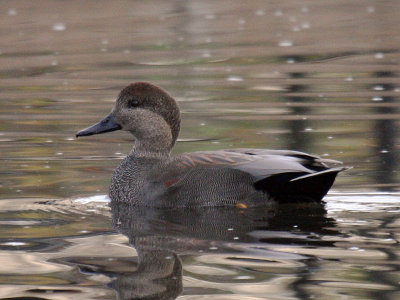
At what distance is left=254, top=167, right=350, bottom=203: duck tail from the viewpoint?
7.61 meters

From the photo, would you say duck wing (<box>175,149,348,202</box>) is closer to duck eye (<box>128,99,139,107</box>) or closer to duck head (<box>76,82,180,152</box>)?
duck head (<box>76,82,180,152</box>)

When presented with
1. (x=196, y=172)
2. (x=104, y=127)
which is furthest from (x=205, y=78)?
(x=196, y=172)

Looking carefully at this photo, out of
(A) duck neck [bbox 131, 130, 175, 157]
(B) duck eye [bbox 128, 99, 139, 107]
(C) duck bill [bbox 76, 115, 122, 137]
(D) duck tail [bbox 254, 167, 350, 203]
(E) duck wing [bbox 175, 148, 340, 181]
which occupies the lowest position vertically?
(D) duck tail [bbox 254, 167, 350, 203]

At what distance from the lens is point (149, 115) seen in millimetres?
8453

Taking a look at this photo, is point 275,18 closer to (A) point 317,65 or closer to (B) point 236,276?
(A) point 317,65

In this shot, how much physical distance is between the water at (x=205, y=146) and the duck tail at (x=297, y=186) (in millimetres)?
90

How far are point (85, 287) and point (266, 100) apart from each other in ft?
23.1

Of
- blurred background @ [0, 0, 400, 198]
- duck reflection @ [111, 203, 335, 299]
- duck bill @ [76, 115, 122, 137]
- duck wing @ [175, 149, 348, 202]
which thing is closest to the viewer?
duck reflection @ [111, 203, 335, 299]

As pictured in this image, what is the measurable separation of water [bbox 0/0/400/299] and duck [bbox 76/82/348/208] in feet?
0.46

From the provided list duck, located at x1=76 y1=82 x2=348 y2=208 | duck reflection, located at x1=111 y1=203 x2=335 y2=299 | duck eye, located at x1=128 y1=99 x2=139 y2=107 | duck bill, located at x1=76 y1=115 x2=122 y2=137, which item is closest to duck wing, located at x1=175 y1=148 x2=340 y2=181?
duck, located at x1=76 y1=82 x2=348 y2=208

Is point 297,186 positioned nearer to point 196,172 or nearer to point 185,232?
point 196,172

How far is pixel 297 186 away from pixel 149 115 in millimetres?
1405

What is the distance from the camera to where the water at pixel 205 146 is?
609 centimetres

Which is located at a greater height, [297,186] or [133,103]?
[133,103]
